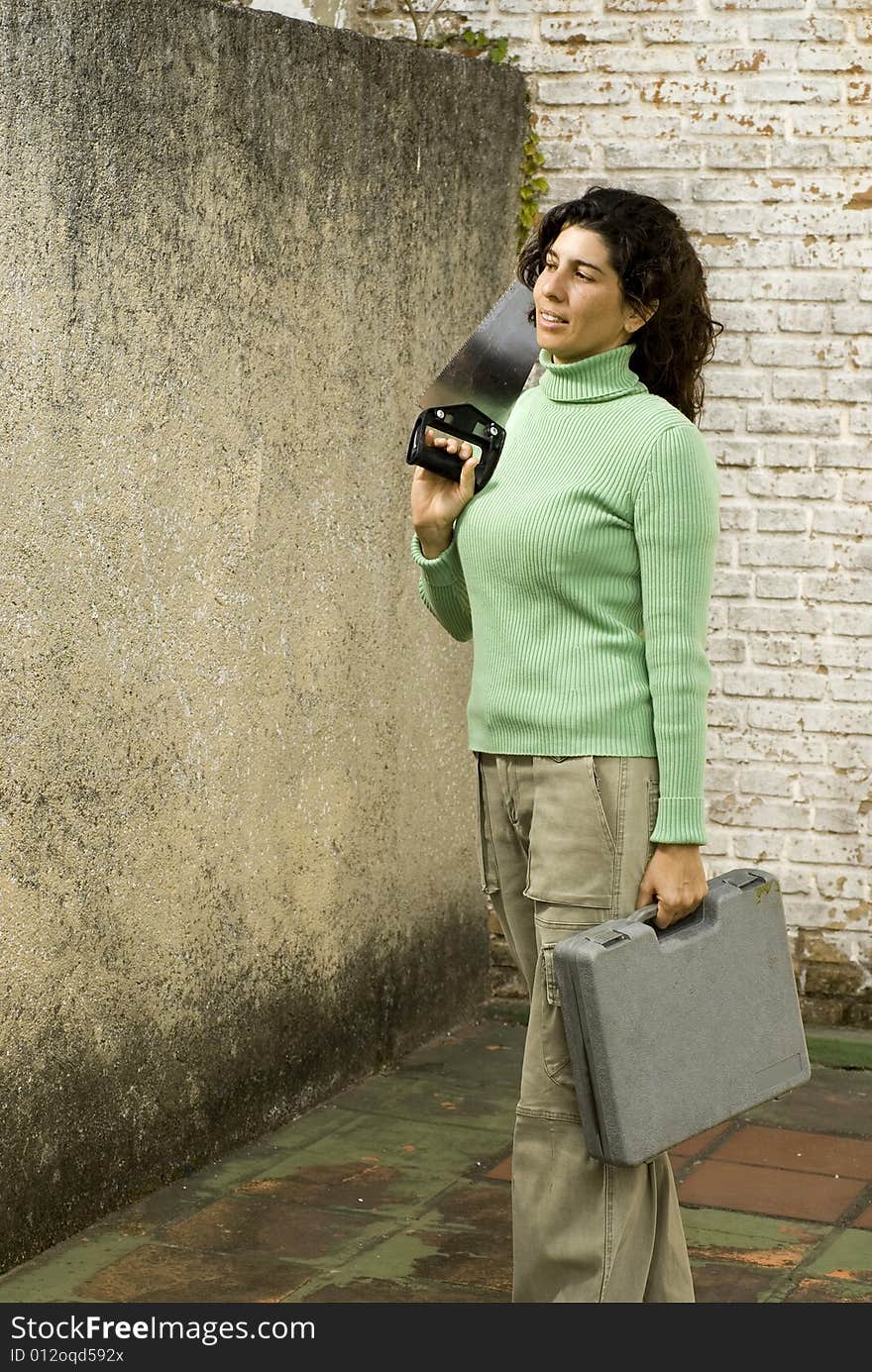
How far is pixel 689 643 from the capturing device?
115 inches

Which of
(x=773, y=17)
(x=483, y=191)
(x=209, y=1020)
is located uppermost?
(x=773, y=17)

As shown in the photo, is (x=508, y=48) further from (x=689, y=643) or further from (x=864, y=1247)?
(x=864, y=1247)

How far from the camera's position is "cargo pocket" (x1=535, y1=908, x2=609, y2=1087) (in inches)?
117

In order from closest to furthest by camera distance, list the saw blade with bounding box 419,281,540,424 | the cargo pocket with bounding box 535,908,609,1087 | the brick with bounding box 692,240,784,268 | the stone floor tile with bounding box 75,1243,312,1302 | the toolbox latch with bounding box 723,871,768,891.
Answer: the cargo pocket with bounding box 535,908,609,1087
the toolbox latch with bounding box 723,871,768,891
the saw blade with bounding box 419,281,540,424
the stone floor tile with bounding box 75,1243,312,1302
the brick with bounding box 692,240,784,268

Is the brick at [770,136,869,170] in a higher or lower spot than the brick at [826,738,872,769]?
higher

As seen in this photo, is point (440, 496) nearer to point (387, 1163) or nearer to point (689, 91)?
point (387, 1163)

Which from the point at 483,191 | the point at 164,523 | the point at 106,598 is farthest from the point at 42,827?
the point at 483,191

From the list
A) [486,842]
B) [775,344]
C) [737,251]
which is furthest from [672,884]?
[737,251]

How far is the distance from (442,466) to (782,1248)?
1.79 meters

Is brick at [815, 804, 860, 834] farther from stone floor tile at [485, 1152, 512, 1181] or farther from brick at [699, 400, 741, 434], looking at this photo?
stone floor tile at [485, 1152, 512, 1181]

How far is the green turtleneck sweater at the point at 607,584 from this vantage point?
9.52 feet

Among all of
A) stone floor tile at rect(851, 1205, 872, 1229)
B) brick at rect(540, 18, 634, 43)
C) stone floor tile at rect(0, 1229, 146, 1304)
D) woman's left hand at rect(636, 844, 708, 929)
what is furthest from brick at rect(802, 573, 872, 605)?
stone floor tile at rect(0, 1229, 146, 1304)

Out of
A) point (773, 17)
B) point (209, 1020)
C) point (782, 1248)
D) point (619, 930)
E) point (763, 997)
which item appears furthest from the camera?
point (773, 17)

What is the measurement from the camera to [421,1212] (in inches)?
157
